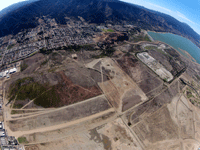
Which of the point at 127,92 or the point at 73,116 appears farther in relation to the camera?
the point at 127,92

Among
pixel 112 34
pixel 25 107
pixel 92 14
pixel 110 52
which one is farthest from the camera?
pixel 92 14

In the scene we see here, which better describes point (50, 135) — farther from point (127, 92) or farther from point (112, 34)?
point (112, 34)

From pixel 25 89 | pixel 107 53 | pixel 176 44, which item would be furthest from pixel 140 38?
pixel 25 89

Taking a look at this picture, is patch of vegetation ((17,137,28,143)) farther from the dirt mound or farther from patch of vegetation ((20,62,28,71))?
patch of vegetation ((20,62,28,71))

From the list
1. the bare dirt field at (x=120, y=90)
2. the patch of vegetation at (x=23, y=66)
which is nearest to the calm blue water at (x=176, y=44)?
the bare dirt field at (x=120, y=90)

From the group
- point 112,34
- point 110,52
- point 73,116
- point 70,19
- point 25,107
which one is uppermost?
point 70,19

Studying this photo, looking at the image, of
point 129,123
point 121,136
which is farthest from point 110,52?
point 121,136
